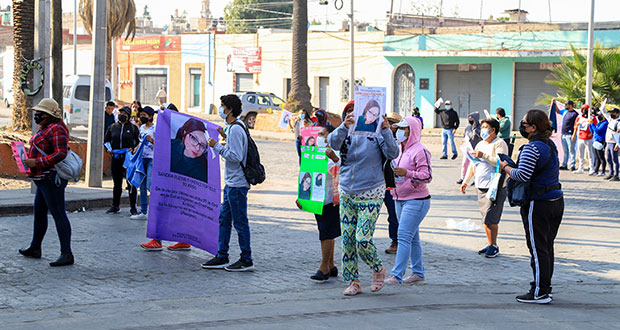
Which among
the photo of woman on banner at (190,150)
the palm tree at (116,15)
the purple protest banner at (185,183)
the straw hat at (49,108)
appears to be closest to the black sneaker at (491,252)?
the purple protest banner at (185,183)

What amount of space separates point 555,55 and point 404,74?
9057 millimetres

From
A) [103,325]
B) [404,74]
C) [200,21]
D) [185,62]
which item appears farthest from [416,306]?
[200,21]

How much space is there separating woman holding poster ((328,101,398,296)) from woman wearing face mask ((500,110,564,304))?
1225mm

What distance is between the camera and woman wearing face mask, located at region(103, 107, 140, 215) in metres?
12.1

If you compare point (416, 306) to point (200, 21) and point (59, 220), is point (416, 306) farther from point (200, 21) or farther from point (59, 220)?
point (200, 21)

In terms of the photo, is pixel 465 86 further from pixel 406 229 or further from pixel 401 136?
pixel 406 229

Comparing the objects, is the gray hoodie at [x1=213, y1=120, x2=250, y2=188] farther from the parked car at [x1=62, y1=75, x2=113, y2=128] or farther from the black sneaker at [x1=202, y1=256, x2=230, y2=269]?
the parked car at [x1=62, y1=75, x2=113, y2=128]

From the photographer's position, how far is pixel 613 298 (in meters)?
7.73

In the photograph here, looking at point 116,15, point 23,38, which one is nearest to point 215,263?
point 23,38

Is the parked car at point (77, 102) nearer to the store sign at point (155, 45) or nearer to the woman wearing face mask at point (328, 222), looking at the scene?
the woman wearing face mask at point (328, 222)

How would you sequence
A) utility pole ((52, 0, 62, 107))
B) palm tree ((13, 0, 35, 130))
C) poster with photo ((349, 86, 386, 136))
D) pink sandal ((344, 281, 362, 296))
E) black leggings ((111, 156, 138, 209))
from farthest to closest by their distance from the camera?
palm tree ((13, 0, 35, 130))
utility pole ((52, 0, 62, 107))
black leggings ((111, 156, 138, 209))
pink sandal ((344, 281, 362, 296))
poster with photo ((349, 86, 386, 136))

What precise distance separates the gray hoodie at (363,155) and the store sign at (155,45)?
48052 mm

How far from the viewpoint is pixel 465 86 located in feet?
124

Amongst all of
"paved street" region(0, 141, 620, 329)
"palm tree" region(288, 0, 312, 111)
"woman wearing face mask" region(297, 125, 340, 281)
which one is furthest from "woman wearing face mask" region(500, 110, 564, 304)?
"palm tree" region(288, 0, 312, 111)
